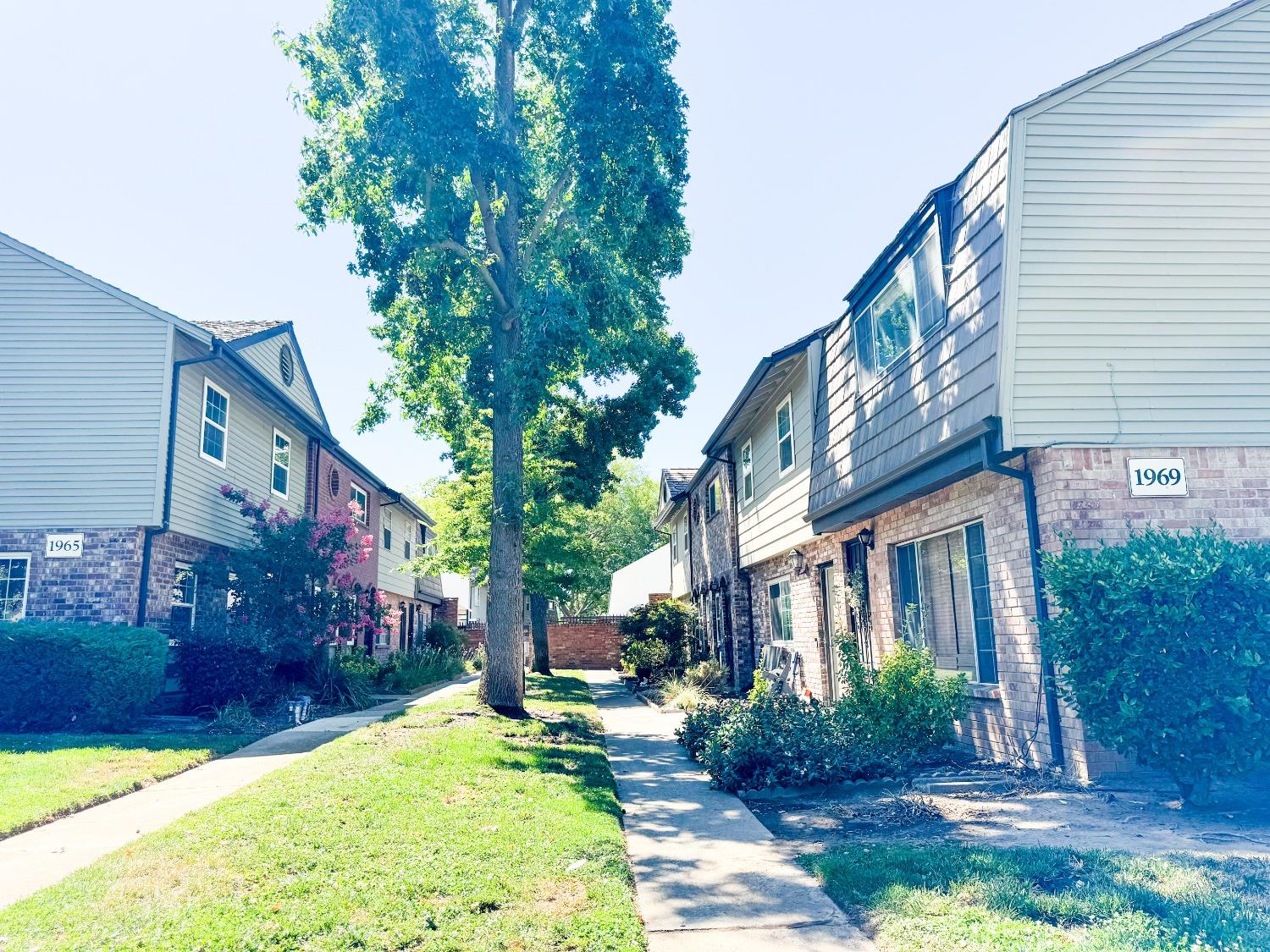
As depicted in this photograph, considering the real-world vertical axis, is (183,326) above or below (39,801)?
above

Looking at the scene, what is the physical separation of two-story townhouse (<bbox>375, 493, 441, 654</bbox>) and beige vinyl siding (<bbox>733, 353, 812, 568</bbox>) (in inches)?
450

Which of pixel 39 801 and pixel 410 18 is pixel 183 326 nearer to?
pixel 410 18

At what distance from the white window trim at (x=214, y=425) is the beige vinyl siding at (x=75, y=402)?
1372 mm

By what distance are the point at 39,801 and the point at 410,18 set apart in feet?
32.8

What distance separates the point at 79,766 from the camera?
8508 millimetres

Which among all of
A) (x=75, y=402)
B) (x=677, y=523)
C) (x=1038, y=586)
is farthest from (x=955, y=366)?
(x=677, y=523)

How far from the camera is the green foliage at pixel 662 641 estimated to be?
68.2 feet

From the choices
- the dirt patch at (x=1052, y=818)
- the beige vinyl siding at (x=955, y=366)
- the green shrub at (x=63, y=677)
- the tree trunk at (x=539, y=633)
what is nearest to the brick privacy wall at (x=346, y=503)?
the tree trunk at (x=539, y=633)

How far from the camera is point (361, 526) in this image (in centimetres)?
2650

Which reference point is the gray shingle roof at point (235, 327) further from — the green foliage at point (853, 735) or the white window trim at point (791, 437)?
the green foliage at point (853, 735)

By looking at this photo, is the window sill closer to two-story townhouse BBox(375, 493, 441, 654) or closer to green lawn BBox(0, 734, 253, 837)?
green lawn BBox(0, 734, 253, 837)

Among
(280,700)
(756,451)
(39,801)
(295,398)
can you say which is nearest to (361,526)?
(295,398)

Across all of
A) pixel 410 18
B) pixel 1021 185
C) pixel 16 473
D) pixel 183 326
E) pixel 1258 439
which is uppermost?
pixel 410 18

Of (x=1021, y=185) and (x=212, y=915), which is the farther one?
(x=1021, y=185)
